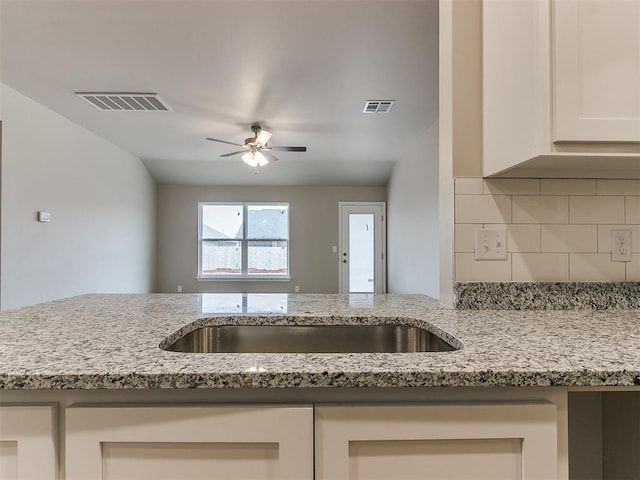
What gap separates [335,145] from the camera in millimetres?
5309

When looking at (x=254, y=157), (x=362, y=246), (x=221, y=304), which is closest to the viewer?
(x=221, y=304)

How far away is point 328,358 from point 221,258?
22.7 feet

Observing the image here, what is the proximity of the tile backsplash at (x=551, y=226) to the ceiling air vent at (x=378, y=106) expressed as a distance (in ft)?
8.51

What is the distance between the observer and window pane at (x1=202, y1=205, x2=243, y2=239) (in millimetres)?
7301

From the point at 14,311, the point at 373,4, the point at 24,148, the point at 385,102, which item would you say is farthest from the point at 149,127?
the point at 14,311

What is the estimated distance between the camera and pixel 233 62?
2789 mm

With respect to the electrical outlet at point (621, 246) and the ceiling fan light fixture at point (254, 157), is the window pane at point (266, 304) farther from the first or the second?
the ceiling fan light fixture at point (254, 157)

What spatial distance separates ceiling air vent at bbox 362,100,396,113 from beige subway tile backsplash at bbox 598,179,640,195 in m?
2.59

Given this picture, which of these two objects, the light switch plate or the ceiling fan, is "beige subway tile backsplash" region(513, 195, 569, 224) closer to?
the light switch plate

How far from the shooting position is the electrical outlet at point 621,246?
123 cm

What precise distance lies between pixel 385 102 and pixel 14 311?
10.7ft

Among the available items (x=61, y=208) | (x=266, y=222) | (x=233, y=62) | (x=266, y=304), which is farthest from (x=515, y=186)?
(x=266, y=222)

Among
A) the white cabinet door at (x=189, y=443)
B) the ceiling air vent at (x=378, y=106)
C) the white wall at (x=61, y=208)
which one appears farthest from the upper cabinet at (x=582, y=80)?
the white wall at (x=61, y=208)

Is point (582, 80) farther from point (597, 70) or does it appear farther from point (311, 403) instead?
point (311, 403)
